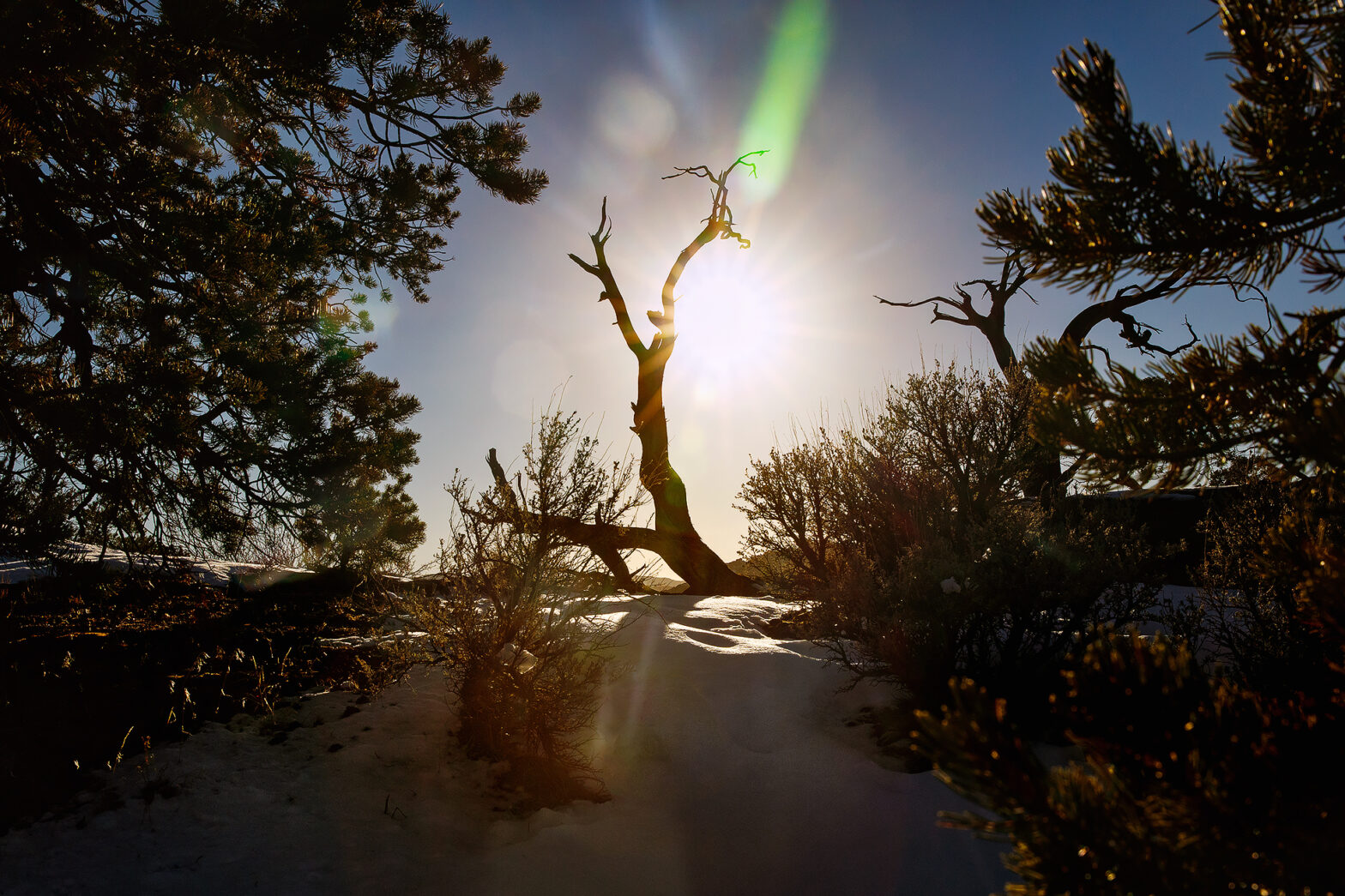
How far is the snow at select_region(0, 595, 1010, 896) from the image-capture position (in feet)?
9.66

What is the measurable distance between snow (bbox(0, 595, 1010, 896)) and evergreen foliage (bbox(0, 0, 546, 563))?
2.08 m

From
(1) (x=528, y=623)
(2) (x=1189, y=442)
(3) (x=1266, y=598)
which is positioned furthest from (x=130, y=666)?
(3) (x=1266, y=598)

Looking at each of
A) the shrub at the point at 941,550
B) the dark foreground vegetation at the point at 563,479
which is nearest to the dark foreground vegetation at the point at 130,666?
the dark foreground vegetation at the point at 563,479

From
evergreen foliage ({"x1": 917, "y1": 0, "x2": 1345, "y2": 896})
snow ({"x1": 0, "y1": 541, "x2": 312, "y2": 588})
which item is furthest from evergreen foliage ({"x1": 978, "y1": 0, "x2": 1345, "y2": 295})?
snow ({"x1": 0, "y1": 541, "x2": 312, "y2": 588})

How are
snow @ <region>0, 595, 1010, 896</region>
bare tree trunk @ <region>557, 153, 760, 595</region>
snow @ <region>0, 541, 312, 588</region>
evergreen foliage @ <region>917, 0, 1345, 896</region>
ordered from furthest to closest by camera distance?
bare tree trunk @ <region>557, 153, 760, 595</region> < snow @ <region>0, 541, 312, 588</region> < snow @ <region>0, 595, 1010, 896</region> < evergreen foliage @ <region>917, 0, 1345, 896</region>

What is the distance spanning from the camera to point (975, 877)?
3158 mm

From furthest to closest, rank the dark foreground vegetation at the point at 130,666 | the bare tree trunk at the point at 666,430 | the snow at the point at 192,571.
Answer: the bare tree trunk at the point at 666,430
the snow at the point at 192,571
the dark foreground vegetation at the point at 130,666

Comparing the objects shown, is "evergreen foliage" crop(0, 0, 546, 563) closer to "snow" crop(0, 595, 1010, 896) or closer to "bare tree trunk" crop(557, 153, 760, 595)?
"snow" crop(0, 595, 1010, 896)

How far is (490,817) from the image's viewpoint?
142 inches

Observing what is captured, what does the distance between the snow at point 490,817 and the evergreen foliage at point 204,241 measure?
2084 millimetres

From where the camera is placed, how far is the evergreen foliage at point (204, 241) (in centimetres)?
421

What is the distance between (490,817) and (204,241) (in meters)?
4.17

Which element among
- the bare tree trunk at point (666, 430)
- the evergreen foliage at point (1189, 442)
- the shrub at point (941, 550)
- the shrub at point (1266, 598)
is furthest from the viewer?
the bare tree trunk at point (666, 430)

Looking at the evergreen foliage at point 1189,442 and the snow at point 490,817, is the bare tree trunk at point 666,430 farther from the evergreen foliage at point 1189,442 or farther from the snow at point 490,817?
the evergreen foliage at point 1189,442
